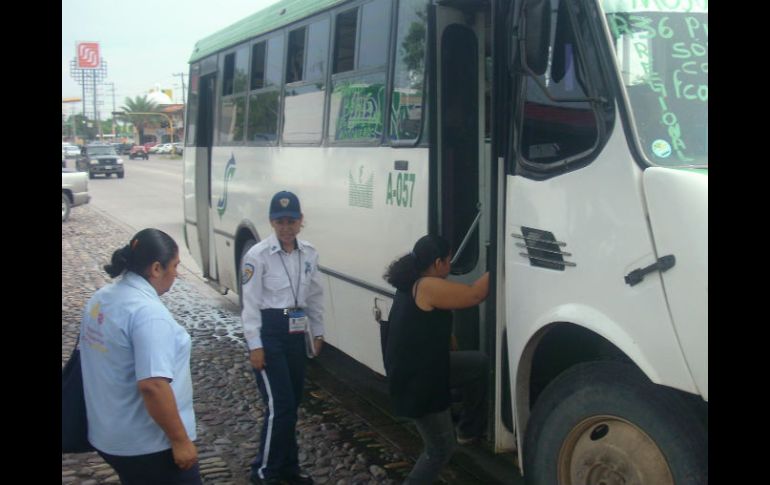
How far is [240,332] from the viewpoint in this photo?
8898 millimetres

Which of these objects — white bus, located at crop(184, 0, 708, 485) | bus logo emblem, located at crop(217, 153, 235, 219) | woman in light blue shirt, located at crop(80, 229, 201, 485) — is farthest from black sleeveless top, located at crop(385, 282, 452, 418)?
bus logo emblem, located at crop(217, 153, 235, 219)

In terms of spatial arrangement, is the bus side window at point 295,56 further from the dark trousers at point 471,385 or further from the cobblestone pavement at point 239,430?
the dark trousers at point 471,385

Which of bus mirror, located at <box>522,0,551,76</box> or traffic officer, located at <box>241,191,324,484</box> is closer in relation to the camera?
bus mirror, located at <box>522,0,551,76</box>

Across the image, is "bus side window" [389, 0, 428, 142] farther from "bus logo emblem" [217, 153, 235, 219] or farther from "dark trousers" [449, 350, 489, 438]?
"bus logo emblem" [217, 153, 235, 219]

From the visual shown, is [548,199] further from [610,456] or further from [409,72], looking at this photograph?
[409,72]

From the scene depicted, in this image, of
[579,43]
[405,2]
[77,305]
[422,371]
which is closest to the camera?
[579,43]

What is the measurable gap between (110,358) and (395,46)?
9.87ft

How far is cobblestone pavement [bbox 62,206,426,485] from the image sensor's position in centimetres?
507

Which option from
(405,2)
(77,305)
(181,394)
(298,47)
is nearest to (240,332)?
(77,305)

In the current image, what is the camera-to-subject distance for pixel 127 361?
3.15 meters

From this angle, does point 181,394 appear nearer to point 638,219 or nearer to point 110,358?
point 110,358

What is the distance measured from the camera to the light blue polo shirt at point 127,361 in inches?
122

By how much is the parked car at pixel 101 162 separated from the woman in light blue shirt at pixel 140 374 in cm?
4177

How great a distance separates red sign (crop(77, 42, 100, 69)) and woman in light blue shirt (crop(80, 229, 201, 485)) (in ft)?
444
